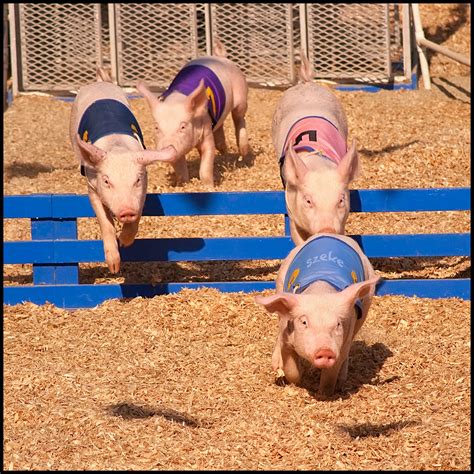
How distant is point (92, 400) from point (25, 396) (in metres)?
0.35

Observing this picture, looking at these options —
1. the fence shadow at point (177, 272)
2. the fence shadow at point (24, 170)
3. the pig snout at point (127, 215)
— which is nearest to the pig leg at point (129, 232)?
the pig snout at point (127, 215)

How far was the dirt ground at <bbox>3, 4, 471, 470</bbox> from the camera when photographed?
464 cm

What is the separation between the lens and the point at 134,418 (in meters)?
5.04

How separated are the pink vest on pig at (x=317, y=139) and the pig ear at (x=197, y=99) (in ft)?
4.93

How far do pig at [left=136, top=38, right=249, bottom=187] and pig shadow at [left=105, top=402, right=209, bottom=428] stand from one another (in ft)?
10.7

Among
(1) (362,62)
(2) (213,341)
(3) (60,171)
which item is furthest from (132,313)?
(1) (362,62)

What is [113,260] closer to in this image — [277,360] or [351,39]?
[277,360]

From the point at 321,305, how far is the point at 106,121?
9.29ft

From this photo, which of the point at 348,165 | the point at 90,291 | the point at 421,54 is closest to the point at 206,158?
the point at 90,291

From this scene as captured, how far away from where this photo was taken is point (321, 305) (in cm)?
495

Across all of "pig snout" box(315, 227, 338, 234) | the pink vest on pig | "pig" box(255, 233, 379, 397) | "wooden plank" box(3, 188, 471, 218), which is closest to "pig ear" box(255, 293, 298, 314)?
"pig" box(255, 233, 379, 397)

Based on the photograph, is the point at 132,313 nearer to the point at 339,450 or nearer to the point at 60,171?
the point at 339,450

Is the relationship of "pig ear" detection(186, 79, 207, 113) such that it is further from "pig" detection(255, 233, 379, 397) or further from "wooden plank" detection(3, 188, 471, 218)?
"pig" detection(255, 233, 379, 397)

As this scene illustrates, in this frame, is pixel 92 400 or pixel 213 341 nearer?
pixel 92 400
